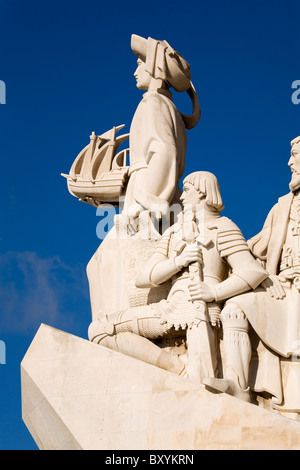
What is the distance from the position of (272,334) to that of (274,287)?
1.59ft

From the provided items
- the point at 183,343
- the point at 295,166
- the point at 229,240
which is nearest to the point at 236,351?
the point at 183,343

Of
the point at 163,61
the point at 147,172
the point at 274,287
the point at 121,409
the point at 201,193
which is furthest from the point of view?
the point at 163,61

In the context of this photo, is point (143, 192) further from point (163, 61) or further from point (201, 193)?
point (163, 61)

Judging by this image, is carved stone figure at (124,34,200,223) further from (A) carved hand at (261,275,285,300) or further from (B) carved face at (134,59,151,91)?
(A) carved hand at (261,275,285,300)

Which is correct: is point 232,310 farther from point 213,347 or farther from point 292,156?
point 292,156

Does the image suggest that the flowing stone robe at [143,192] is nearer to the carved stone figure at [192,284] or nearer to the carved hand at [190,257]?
the carved stone figure at [192,284]

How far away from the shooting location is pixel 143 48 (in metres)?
11.1

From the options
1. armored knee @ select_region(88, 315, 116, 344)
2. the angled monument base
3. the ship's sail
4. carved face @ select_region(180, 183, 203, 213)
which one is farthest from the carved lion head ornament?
the angled monument base

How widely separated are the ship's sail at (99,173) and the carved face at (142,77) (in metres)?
0.73

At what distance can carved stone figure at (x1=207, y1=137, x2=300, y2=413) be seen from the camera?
8.27 metres

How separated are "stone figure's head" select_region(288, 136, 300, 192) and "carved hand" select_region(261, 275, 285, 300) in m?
1.05

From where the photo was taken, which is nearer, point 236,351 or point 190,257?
point 236,351

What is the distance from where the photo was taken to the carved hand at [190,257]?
28.6 ft

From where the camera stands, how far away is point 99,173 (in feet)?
36.3
